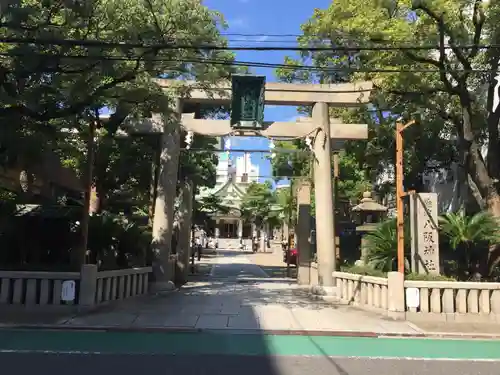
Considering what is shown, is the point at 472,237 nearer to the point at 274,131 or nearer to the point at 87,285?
the point at 274,131

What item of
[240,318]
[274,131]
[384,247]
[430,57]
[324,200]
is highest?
[430,57]

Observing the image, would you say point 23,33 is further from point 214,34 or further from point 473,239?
point 473,239

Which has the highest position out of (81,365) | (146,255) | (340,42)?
(340,42)

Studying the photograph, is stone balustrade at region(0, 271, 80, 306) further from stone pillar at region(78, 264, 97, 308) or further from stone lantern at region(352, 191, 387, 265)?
stone lantern at region(352, 191, 387, 265)

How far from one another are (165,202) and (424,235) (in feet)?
26.0

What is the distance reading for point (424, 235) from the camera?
13.7m

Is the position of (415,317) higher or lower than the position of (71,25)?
lower

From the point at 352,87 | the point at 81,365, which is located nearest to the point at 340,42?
the point at 352,87

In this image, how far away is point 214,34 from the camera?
44.5 feet

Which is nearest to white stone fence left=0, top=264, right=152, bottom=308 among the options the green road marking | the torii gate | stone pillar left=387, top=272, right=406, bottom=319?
the green road marking

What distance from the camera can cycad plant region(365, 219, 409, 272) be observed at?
1432 cm

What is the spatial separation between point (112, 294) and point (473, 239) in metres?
9.24

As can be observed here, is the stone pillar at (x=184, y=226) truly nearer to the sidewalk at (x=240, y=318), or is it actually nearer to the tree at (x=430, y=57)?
the sidewalk at (x=240, y=318)

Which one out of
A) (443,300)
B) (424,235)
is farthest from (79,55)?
(443,300)
